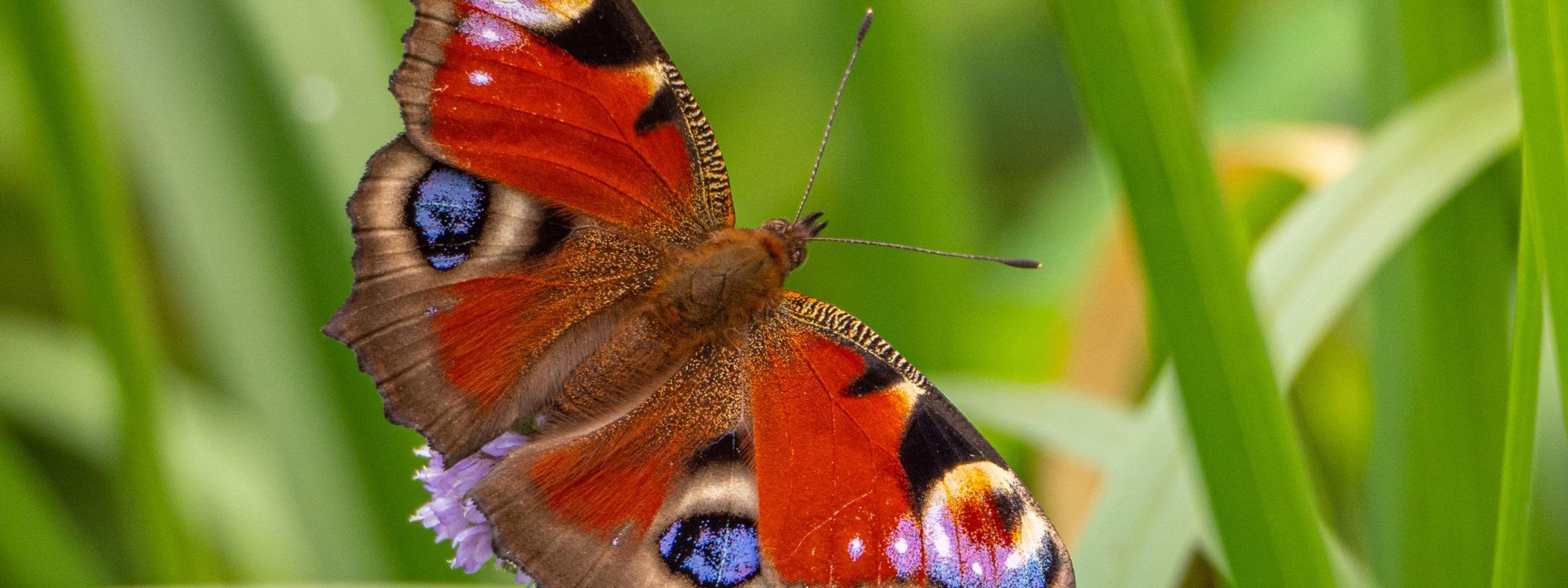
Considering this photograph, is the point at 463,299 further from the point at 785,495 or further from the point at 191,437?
the point at 191,437

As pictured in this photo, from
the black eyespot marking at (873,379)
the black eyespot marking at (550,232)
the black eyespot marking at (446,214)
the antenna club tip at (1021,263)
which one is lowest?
the black eyespot marking at (873,379)

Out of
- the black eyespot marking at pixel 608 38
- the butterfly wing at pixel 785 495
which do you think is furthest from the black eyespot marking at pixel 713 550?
the black eyespot marking at pixel 608 38

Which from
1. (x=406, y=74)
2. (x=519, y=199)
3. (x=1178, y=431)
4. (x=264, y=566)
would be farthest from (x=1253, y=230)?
(x=264, y=566)

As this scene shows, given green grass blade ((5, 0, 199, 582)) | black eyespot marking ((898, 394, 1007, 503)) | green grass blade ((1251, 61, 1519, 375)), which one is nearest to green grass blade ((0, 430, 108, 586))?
green grass blade ((5, 0, 199, 582))

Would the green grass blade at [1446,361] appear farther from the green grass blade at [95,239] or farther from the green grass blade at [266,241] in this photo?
the green grass blade at [95,239]

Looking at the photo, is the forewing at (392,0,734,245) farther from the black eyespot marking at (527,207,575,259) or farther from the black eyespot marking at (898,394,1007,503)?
the black eyespot marking at (898,394,1007,503)

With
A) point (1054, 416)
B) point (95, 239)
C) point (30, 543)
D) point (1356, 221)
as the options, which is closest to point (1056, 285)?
point (1054, 416)
